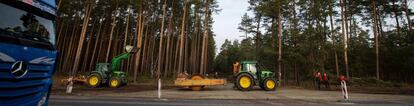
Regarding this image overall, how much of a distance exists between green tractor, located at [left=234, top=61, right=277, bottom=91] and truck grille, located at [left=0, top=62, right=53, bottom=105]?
48.2 feet

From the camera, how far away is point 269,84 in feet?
58.5

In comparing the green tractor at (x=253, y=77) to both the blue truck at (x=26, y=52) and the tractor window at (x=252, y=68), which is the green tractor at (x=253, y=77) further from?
the blue truck at (x=26, y=52)

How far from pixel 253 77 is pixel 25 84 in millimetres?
15758

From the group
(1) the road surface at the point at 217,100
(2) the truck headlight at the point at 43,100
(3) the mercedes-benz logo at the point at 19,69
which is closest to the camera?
(3) the mercedes-benz logo at the point at 19,69

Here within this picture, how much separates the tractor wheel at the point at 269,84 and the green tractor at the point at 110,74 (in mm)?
9490

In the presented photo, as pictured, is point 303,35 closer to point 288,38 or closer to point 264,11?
point 288,38

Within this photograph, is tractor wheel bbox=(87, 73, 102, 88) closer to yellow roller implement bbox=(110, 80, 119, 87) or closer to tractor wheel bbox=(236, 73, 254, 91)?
yellow roller implement bbox=(110, 80, 119, 87)

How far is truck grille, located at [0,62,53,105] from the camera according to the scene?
114 inches

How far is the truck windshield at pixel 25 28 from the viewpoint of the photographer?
125 inches

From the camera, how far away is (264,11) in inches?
1080

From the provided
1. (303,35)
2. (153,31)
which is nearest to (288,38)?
(303,35)

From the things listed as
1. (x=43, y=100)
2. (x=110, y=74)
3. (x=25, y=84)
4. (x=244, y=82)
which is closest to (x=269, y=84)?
(x=244, y=82)

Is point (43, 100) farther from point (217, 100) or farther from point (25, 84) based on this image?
point (217, 100)

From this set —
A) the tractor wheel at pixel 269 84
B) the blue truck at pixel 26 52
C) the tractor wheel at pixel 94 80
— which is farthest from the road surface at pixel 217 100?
the tractor wheel at pixel 94 80
